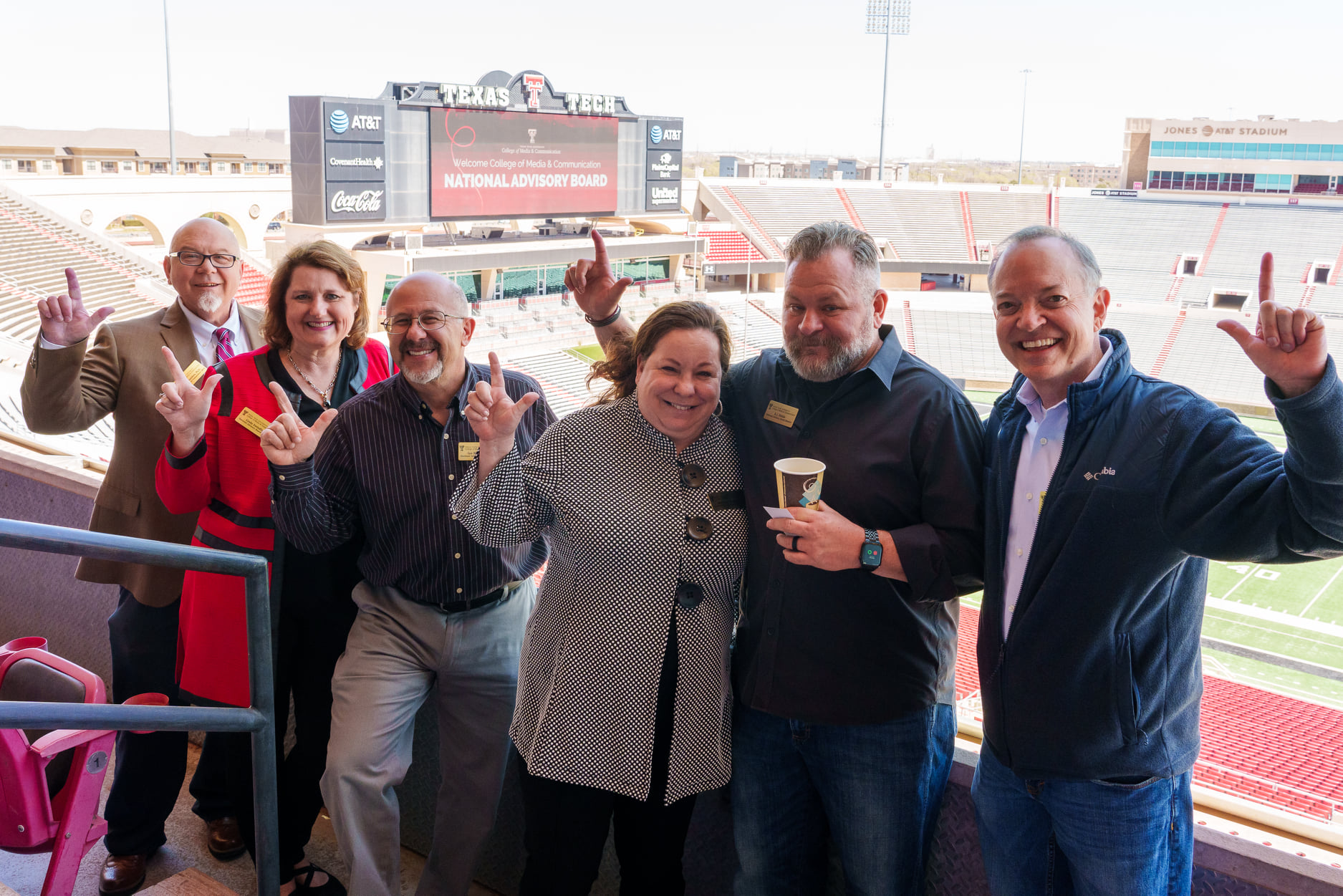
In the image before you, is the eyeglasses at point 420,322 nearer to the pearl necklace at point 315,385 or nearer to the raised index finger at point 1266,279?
the pearl necklace at point 315,385

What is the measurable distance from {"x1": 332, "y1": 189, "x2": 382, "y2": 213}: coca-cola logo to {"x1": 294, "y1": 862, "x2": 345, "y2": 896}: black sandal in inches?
887

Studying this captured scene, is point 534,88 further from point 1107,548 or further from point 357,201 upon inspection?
point 1107,548

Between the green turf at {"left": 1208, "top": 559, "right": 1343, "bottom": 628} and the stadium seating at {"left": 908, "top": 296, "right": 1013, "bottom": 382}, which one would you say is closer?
the green turf at {"left": 1208, "top": 559, "right": 1343, "bottom": 628}

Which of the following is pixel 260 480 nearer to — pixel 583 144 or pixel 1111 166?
pixel 583 144

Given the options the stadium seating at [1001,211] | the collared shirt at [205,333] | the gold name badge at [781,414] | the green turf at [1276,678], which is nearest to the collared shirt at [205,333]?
the collared shirt at [205,333]

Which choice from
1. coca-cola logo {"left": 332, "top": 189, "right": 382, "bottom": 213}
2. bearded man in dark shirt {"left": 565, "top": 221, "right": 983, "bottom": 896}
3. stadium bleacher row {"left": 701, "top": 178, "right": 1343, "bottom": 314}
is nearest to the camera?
bearded man in dark shirt {"left": 565, "top": 221, "right": 983, "bottom": 896}

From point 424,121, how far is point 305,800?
80.1ft

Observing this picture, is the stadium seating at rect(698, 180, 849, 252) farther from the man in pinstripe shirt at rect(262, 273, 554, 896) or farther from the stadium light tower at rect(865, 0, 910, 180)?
the man in pinstripe shirt at rect(262, 273, 554, 896)

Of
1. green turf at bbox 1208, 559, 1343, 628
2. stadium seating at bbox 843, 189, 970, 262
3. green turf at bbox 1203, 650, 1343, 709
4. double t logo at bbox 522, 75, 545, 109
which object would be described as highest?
double t logo at bbox 522, 75, 545, 109

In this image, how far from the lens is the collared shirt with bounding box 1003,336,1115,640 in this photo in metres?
1.52

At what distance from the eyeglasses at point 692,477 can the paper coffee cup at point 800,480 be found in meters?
0.21

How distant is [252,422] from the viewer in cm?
214

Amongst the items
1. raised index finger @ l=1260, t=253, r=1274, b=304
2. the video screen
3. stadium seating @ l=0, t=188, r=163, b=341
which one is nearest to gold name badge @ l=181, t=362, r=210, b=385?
raised index finger @ l=1260, t=253, r=1274, b=304

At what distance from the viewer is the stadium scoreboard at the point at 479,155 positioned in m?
22.7
